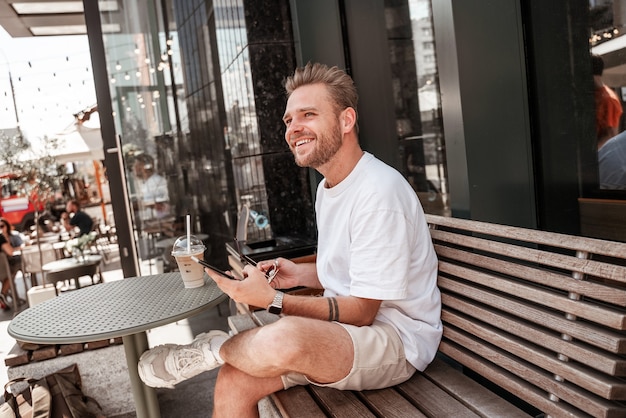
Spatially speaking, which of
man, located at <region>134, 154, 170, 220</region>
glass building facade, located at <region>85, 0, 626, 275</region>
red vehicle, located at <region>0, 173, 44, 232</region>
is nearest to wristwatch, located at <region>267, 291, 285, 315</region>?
glass building facade, located at <region>85, 0, 626, 275</region>

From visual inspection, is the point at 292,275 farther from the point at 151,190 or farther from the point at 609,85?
the point at 151,190

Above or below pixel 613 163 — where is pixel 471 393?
below

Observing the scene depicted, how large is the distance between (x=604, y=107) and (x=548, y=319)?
1109 mm

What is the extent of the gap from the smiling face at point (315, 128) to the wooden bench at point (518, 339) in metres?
0.52

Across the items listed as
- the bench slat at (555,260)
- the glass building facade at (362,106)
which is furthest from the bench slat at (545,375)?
the glass building facade at (362,106)

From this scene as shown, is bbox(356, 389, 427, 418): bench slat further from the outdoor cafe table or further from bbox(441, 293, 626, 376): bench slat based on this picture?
the outdoor cafe table

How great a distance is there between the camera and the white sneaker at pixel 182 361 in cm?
187

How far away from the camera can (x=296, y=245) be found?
135 inches

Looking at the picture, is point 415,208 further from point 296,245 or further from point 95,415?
point 95,415

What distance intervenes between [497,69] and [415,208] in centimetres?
80

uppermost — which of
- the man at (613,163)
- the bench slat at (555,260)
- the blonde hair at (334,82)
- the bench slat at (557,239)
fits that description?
the blonde hair at (334,82)

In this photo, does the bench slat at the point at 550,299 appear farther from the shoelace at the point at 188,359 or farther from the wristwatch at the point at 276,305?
the shoelace at the point at 188,359

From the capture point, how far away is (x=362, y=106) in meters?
3.54

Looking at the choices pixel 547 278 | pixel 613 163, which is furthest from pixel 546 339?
pixel 613 163
